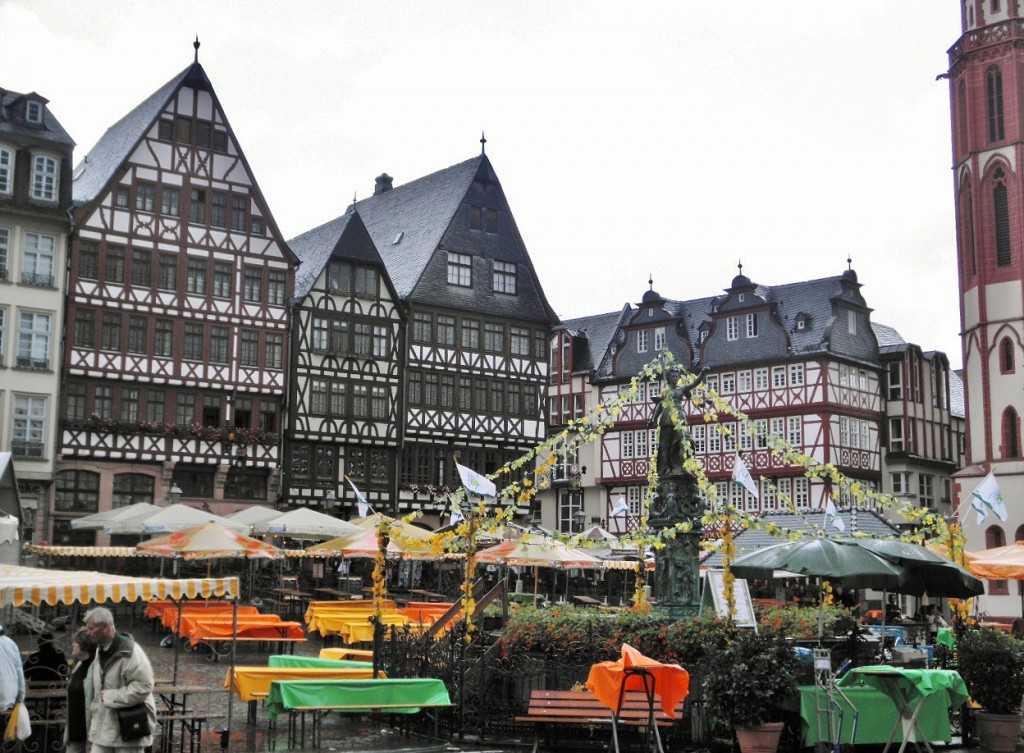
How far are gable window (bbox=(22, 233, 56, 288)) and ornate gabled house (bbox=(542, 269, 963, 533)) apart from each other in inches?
998

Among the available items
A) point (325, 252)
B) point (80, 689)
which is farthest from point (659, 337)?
point (80, 689)

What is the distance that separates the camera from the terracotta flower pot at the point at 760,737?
13266mm

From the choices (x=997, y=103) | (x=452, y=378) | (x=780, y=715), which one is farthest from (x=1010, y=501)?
(x=780, y=715)

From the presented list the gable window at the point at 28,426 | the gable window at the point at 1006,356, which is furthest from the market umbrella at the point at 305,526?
the gable window at the point at 1006,356

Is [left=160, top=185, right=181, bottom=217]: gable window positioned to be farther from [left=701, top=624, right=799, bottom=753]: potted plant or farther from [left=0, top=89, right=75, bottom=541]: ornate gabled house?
[left=701, top=624, right=799, bottom=753]: potted plant

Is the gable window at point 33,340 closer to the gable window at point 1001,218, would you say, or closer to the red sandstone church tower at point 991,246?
the red sandstone church tower at point 991,246

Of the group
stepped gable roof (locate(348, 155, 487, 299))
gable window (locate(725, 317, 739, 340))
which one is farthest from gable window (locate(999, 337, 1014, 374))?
stepped gable roof (locate(348, 155, 487, 299))

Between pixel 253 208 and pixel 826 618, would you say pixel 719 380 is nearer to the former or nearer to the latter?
pixel 253 208

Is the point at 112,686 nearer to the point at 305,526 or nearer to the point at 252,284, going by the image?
the point at 305,526

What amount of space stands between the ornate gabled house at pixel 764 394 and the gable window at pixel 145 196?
2330cm

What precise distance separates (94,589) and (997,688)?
407 inches

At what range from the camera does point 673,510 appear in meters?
18.6

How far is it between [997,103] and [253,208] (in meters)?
28.3

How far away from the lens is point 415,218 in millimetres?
52531
